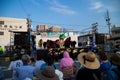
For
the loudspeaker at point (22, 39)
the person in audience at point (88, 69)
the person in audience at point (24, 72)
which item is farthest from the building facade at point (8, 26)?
the person in audience at point (88, 69)

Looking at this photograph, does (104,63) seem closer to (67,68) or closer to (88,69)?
(67,68)

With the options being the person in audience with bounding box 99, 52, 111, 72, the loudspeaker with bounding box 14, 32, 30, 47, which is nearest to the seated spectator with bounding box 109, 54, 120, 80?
the person in audience with bounding box 99, 52, 111, 72

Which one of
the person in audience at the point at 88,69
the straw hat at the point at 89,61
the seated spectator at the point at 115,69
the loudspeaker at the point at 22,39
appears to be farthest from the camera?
the loudspeaker at the point at 22,39

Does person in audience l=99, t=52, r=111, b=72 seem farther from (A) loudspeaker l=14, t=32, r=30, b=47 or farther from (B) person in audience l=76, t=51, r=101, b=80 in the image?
(A) loudspeaker l=14, t=32, r=30, b=47

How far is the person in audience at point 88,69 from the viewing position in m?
3.84

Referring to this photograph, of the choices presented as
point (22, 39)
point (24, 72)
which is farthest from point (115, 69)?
point (22, 39)

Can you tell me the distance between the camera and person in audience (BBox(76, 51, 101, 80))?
12.6 ft

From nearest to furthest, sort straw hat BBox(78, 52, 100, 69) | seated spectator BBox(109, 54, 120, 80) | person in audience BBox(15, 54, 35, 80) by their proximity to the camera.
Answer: straw hat BBox(78, 52, 100, 69) < seated spectator BBox(109, 54, 120, 80) < person in audience BBox(15, 54, 35, 80)

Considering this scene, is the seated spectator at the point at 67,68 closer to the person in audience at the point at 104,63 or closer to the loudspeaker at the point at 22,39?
the person in audience at the point at 104,63

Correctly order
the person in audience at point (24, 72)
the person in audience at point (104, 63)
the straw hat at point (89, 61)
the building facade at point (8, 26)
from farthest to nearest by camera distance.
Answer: the building facade at point (8, 26) → the person in audience at point (104, 63) → the person in audience at point (24, 72) → the straw hat at point (89, 61)

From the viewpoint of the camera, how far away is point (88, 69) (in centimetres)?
392

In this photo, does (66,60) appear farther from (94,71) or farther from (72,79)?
(94,71)

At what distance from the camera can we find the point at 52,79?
3.64 m

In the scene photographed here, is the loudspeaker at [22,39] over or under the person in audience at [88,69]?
over
